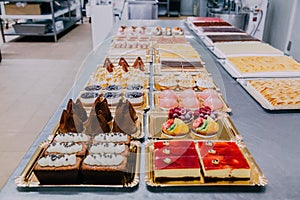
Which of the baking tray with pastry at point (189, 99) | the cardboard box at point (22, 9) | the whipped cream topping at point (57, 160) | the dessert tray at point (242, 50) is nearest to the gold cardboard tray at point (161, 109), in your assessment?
the baking tray with pastry at point (189, 99)

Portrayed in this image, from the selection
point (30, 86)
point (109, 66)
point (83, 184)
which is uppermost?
point (109, 66)

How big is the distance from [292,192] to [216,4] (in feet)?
17.7

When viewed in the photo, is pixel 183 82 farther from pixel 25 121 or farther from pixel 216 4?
pixel 216 4

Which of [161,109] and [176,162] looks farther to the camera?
[161,109]

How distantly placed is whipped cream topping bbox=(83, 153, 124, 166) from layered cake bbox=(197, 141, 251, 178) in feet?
0.94

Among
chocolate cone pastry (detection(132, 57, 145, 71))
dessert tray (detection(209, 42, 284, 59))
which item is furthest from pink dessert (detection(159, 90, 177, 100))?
dessert tray (detection(209, 42, 284, 59))

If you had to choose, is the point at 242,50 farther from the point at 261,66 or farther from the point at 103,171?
the point at 103,171

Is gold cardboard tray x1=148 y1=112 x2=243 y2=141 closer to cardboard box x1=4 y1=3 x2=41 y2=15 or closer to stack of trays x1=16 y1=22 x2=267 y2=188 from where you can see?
stack of trays x1=16 y1=22 x2=267 y2=188

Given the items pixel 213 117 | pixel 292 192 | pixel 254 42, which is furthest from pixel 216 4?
pixel 292 192

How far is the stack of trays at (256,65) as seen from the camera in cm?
161

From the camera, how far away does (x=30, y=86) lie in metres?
3.99

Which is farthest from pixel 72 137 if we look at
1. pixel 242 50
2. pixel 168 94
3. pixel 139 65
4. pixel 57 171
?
pixel 242 50

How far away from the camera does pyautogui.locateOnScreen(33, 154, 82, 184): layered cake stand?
971mm

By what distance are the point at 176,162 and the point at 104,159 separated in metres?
0.24
